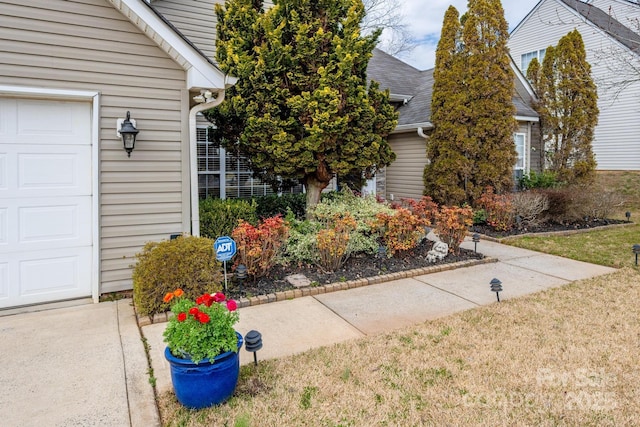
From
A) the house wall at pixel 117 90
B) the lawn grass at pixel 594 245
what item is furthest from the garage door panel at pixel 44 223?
the lawn grass at pixel 594 245

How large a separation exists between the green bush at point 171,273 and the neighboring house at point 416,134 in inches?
335

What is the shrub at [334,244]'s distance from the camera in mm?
5750

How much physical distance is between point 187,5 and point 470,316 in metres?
8.06

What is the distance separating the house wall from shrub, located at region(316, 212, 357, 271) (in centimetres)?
197

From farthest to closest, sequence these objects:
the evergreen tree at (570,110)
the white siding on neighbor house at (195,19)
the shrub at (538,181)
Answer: the evergreen tree at (570,110) → the shrub at (538,181) → the white siding on neighbor house at (195,19)

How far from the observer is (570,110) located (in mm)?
12125

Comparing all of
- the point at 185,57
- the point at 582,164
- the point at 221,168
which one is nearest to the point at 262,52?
the point at 185,57

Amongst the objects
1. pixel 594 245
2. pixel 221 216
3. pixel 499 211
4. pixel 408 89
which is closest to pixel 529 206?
pixel 499 211

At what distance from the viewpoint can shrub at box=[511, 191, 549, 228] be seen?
934cm

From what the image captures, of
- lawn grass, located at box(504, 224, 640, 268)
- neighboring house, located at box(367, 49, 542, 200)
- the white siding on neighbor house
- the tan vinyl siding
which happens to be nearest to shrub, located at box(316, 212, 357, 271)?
lawn grass, located at box(504, 224, 640, 268)

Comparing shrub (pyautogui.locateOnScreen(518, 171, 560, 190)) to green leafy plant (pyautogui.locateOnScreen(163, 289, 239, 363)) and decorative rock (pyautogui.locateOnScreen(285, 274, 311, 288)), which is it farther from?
green leafy plant (pyautogui.locateOnScreen(163, 289, 239, 363))

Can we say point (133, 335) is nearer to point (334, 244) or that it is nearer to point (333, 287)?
point (333, 287)

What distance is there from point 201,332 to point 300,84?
16.0ft

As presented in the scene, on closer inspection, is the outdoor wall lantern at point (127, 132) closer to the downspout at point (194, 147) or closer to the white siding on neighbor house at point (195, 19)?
the downspout at point (194, 147)
